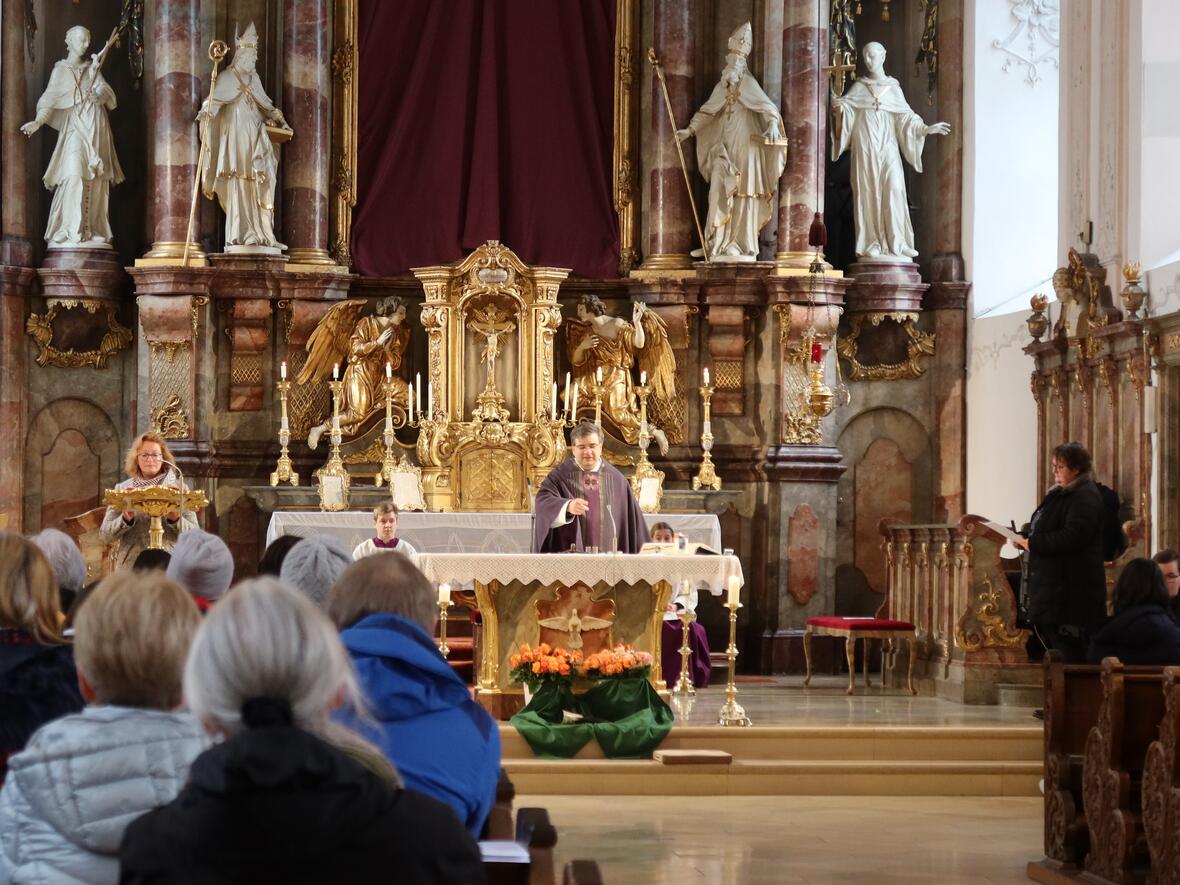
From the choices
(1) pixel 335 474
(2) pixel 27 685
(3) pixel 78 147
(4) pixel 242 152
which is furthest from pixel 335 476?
(2) pixel 27 685

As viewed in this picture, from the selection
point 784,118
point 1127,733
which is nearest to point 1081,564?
point 1127,733

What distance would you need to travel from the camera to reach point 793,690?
555 inches

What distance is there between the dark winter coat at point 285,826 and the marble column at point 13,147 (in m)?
13.9

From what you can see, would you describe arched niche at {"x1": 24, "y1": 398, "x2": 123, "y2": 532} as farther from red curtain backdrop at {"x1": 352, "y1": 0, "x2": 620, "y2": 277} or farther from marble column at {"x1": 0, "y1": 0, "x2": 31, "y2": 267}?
red curtain backdrop at {"x1": 352, "y1": 0, "x2": 620, "y2": 277}

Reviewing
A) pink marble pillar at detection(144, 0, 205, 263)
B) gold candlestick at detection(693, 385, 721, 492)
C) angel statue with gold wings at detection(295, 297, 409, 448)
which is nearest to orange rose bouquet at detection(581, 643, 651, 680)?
gold candlestick at detection(693, 385, 721, 492)

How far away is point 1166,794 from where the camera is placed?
23.0ft

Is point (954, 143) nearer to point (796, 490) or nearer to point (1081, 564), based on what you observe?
point (796, 490)

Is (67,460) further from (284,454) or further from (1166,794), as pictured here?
(1166,794)

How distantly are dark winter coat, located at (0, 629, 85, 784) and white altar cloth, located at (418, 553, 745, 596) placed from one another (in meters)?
6.62

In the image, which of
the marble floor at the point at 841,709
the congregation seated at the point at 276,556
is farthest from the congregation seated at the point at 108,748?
the marble floor at the point at 841,709

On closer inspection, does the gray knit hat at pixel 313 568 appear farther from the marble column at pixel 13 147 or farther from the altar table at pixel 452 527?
the marble column at pixel 13 147

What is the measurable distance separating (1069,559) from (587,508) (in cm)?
297

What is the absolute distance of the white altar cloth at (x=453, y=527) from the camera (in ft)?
47.9

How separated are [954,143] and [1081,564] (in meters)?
7.45
